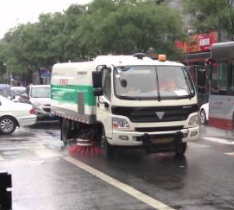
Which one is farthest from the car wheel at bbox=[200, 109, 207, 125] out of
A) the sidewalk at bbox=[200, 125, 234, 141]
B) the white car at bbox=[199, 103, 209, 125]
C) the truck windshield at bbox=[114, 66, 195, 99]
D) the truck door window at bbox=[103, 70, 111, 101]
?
the truck door window at bbox=[103, 70, 111, 101]

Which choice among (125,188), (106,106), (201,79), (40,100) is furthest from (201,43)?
(125,188)

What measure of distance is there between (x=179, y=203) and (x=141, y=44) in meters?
20.7

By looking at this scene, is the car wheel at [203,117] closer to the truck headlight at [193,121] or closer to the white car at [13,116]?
the white car at [13,116]

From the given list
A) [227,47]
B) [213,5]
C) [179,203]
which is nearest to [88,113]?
[179,203]

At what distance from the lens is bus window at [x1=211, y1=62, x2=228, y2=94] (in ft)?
53.8

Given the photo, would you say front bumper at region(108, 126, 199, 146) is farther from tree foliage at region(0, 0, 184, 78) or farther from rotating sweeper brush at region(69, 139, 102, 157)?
tree foliage at region(0, 0, 184, 78)

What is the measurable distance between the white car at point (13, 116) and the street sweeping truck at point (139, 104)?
227 inches

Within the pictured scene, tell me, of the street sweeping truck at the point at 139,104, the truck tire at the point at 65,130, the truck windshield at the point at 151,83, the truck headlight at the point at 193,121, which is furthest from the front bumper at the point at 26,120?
the truck headlight at the point at 193,121

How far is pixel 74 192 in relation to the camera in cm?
820

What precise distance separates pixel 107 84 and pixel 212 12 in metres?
11.9

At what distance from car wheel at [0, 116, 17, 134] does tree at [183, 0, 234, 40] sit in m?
9.61

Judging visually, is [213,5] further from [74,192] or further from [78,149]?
[74,192]

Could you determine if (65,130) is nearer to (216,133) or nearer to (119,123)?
(119,123)

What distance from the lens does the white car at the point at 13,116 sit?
57.1 feet
